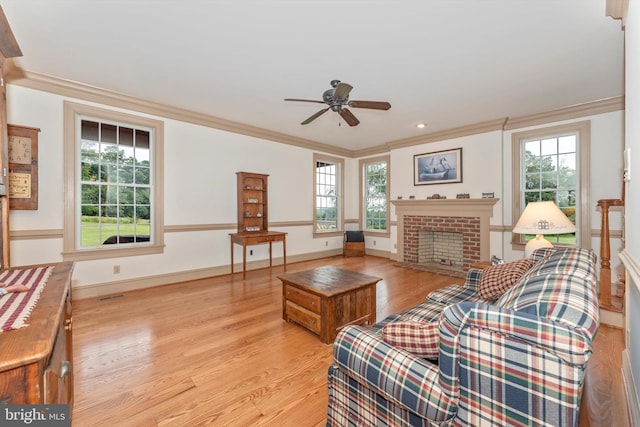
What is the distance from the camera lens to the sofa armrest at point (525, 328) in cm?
78

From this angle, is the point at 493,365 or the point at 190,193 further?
the point at 190,193

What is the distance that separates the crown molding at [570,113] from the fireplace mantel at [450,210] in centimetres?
→ 130

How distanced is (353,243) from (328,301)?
433 centimetres

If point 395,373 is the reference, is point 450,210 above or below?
above

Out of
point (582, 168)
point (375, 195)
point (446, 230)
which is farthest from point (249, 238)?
point (582, 168)

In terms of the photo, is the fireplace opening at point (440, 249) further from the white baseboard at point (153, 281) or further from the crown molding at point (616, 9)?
the crown molding at point (616, 9)

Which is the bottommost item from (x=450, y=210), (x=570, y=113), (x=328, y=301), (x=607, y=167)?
(x=328, y=301)

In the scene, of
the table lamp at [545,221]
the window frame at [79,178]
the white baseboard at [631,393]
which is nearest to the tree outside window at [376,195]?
the table lamp at [545,221]

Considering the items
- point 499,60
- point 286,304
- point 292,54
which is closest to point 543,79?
point 499,60

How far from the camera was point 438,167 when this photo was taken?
214 inches

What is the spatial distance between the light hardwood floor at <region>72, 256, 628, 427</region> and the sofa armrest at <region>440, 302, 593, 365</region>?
1.09m

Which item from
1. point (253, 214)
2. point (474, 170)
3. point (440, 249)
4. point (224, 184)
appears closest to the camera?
point (224, 184)

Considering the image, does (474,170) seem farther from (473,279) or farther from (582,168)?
(473,279)

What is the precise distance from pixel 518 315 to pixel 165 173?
4.58 m
